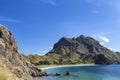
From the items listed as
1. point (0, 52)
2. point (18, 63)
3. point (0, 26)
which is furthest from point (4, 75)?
point (0, 26)

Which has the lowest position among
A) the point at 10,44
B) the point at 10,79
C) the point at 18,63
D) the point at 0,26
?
the point at 10,79

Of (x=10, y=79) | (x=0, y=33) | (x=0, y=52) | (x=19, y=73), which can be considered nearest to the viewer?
(x=10, y=79)

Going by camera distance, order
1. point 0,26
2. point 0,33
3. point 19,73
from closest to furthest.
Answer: point 19,73 → point 0,33 → point 0,26

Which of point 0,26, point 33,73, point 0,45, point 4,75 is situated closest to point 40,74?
point 33,73

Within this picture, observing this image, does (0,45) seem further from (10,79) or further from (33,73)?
(33,73)

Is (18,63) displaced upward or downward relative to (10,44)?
downward

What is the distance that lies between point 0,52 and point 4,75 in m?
22.5

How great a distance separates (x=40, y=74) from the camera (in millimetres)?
128500

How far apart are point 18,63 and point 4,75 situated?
33.4 metres

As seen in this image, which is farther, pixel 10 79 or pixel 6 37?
pixel 6 37

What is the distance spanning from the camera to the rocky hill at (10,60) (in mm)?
25453

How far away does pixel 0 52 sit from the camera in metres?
42.5

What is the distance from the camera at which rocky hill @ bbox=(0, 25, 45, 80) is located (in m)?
25.5

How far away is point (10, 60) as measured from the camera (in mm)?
47906
